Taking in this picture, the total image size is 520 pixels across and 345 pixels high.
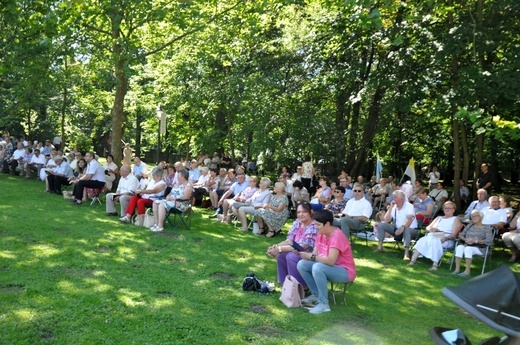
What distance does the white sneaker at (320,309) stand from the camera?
568 centimetres

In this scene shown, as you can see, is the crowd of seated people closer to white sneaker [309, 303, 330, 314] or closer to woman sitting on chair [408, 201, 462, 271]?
woman sitting on chair [408, 201, 462, 271]

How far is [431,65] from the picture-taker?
13594 millimetres

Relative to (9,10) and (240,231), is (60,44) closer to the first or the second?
(9,10)

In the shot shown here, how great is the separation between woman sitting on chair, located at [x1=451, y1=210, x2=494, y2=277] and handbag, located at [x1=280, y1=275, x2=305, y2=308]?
346 centimetres

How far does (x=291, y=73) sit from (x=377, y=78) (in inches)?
218

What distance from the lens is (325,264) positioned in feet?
18.9

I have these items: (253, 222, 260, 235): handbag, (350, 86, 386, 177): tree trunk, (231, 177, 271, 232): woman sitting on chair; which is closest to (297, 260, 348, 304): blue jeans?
(253, 222, 260, 235): handbag

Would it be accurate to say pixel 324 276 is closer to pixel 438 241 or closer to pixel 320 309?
pixel 320 309

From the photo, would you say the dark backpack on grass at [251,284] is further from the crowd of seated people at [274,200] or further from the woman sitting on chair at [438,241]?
the crowd of seated people at [274,200]

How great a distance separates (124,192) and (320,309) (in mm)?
6380

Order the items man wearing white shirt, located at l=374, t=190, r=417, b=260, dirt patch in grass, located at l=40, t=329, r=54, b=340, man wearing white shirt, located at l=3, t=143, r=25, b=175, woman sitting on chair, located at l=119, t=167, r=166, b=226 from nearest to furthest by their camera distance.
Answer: dirt patch in grass, located at l=40, t=329, r=54, b=340 < man wearing white shirt, located at l=374, t=190, r=417, b=260 < woman sitting on chair, located at l=119, t=167, r=166, b=226 < man wearing white shirt, located at l=3, t=143, r=25, b=175

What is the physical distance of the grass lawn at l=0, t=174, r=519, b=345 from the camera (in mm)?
4840

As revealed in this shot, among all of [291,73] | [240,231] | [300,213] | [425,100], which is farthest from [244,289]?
[291,73]

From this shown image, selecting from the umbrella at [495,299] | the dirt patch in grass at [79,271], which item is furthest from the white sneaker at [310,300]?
the umbrella at [495,299]
